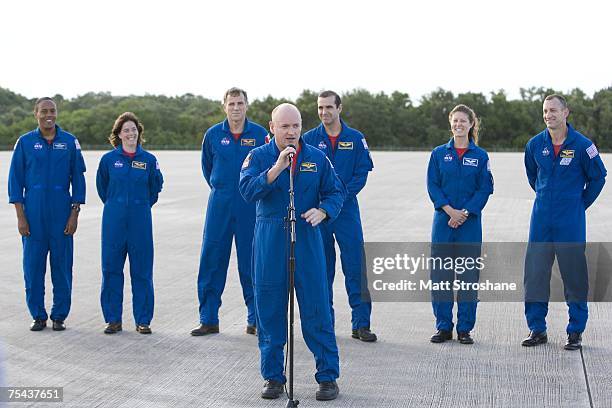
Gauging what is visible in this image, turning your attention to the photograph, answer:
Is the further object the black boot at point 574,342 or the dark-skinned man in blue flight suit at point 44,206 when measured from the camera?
the dark-skinned man in blue flight suit at point 44,206

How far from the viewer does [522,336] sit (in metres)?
7.36

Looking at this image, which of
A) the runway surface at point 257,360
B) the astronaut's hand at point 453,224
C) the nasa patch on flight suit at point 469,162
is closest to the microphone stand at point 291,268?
the runway surface at point 257,360

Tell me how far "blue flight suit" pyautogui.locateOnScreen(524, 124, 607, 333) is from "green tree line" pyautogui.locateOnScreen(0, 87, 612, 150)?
206 ft

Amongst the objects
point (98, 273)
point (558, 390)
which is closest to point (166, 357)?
point (558, 390)

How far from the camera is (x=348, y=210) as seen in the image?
23.8 ft

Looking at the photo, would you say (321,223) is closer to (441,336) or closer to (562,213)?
(441,336)

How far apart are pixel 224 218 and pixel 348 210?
3.41 feet

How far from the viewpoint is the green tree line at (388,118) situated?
240ft

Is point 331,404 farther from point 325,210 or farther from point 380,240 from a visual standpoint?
point 380,240

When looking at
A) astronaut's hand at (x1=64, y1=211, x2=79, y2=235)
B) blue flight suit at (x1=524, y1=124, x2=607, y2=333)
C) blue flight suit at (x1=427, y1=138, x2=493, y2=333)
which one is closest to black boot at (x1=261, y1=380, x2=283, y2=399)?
blue flight suit at (x1=427, y1=138, x2=493, y2=333)

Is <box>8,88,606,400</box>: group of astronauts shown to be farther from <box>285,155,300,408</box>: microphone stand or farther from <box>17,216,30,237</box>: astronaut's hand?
<box>285,155,300,408</box>: microphone stand

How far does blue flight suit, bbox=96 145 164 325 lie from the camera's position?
7457 millimetres

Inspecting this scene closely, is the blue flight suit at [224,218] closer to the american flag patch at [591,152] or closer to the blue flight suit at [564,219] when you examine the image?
the blue flight suit at [564,219]

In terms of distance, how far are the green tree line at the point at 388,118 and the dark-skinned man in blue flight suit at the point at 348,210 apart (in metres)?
62.1
